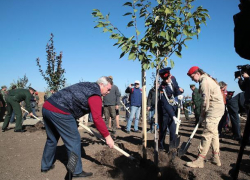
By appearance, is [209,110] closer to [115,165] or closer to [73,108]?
[115,165]

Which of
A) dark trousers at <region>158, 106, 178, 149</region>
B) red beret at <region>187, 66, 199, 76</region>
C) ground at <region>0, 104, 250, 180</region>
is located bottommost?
ground at <region>0, 104, 250, 180</region>

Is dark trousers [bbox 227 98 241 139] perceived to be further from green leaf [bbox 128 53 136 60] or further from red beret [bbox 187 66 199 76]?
green leaf [bbox 128 53 136 60]

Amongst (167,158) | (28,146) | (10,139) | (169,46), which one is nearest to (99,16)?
(169,46)

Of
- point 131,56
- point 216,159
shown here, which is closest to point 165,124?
point 216,159

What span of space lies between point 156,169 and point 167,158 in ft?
2.24

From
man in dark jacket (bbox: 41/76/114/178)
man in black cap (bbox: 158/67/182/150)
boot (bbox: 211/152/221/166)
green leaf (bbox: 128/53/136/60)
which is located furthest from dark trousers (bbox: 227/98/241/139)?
man in dark jacket (bbox: 41/76/114/178)

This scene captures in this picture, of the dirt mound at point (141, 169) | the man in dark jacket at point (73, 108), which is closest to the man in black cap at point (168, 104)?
the dirt mound at point (141, 169)

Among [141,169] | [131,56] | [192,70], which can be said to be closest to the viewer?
[131,56]

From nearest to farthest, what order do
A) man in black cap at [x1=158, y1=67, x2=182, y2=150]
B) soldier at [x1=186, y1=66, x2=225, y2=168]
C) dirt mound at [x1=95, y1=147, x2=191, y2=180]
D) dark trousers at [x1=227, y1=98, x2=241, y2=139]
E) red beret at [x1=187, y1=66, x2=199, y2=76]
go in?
dirt mound at [x1=95, y1=147, x2=191, y2=180], soldier at [x1=186, y1=66, x2=225, y2=168], red beret at [x1=187, y1=66, x2=199, y2=76], man in black cap at [x1=158, y1=67, x2=182, y2=150], dark trousers at [x1=227, y1=98, x2=241, y2=139]

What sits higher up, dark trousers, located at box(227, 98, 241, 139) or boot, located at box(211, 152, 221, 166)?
dark trousers, located at box(227, 98, 241, 139)

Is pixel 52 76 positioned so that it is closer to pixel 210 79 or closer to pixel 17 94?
pixel 17 94

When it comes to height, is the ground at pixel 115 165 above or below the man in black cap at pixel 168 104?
below

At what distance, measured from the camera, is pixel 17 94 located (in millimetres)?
7266

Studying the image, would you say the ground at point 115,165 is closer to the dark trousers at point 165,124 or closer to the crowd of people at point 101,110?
the crowd of people at point 101,110
